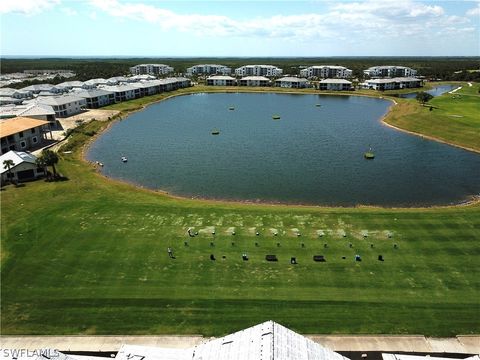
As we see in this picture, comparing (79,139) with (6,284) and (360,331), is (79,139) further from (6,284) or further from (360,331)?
(360,331)

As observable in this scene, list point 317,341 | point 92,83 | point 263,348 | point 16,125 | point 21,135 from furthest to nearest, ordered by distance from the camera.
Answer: point 92,83, point 16,125, point 21,135, point 317,341, point 263,348

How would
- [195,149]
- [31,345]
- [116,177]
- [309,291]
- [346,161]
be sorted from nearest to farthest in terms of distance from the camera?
[31,345] → [309,291] → [116,177] → [346,161] → [195,149]

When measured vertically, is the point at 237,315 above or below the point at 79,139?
below

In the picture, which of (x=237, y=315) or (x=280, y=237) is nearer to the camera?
(x=237, y=315)

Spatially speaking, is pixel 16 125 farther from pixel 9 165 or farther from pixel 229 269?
pixel 229 269

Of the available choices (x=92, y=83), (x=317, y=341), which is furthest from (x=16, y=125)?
(x=92, y=83)

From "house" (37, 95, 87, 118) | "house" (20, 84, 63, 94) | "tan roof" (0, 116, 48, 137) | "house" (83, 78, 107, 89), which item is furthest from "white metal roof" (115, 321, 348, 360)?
"house" (83, 78, 107, 89)

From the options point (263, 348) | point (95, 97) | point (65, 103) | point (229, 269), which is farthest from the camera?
point (95, 97)

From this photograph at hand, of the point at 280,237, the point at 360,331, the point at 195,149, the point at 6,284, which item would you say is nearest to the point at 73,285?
the point at 6,284
